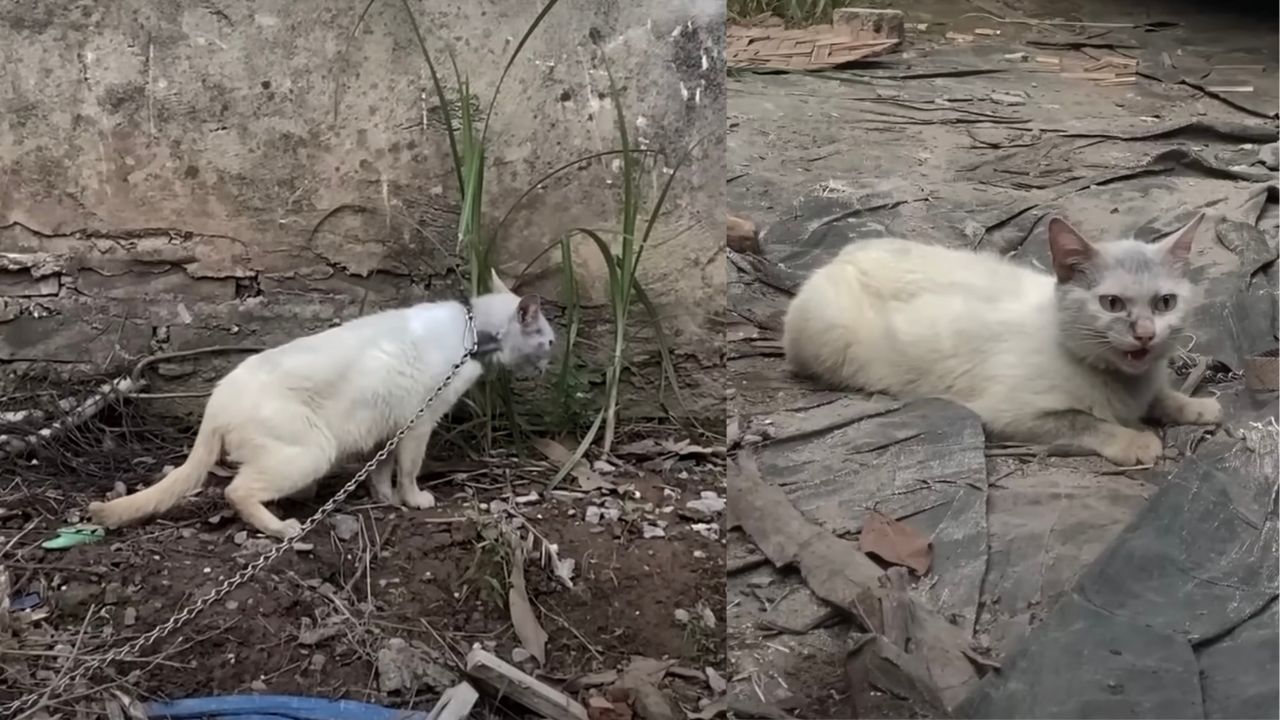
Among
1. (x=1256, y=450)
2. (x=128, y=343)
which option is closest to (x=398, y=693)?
(x=128, y=343)

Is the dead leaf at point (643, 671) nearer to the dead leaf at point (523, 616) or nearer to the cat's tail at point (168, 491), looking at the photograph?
the dead leaf at point (523, 616)

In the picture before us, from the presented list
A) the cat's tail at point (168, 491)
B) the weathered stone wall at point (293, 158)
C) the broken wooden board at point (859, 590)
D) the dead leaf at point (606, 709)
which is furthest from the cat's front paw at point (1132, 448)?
the cat's tail at point (168, 491)

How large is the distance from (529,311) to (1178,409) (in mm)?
1104

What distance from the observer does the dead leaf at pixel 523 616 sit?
1.63 meters

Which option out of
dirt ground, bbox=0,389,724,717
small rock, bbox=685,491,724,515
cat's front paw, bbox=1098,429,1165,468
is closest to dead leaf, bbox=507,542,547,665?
dirt ground, bbox=0,389,724,717

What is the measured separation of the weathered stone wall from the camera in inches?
74.1

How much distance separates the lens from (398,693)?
1.57 metres

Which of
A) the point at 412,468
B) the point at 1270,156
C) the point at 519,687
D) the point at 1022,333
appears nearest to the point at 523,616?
the point at 519,687

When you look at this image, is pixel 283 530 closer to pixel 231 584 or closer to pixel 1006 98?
pixel 231 584

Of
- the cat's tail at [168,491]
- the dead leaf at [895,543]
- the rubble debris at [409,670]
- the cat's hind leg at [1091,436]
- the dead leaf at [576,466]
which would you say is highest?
the cat's hind leg at [1091,436]

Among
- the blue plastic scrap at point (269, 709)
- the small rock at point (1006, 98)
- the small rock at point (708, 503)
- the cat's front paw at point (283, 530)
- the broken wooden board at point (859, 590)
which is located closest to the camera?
the broken wooden board at point (859, 590)

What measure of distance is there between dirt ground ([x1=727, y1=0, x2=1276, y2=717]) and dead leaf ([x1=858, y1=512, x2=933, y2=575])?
0.03 meters

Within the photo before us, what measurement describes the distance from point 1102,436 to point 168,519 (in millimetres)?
1425

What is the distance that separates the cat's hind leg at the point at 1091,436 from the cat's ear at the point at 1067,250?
0.14 m
